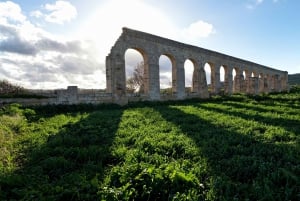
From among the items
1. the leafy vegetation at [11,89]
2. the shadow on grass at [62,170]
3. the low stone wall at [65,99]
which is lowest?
the shadow on grass at [62,170]

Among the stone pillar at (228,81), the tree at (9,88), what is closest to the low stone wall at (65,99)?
the tree at (9,88)

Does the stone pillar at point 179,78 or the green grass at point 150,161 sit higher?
the stone pillar at point 179,78

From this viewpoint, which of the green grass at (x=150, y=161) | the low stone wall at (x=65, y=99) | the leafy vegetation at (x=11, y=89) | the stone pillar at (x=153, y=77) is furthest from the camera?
the stone pillar at (x=153, y=77)

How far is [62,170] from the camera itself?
5.25 m

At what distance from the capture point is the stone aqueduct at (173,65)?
54.6 feet

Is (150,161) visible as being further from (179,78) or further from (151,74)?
(179,78)

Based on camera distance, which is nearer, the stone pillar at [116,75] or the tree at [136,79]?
Answer: the stone pillar at [116,75]

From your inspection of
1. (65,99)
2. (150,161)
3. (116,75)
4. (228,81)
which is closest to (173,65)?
(116,75)

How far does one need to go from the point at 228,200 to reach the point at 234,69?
2901cm

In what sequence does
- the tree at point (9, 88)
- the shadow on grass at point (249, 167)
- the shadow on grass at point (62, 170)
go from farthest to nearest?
the tree at point (9, 88)
the shadow on grass at point (62, 170)
the shadow on grass at point (249, 167)

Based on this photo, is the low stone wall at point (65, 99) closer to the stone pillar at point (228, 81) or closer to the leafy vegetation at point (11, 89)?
the leafy vegetation at point (11, 89)

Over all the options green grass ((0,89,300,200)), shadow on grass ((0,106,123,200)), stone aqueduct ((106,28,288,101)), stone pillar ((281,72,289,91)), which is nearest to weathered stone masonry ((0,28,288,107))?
stone aqueduct ((106,28,288,101))

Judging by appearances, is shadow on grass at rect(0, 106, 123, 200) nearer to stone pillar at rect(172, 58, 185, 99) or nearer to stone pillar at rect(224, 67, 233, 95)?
stone pillar at rect(172, 58, 185, 99)

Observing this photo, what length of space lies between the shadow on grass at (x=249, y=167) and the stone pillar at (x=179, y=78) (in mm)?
14000
